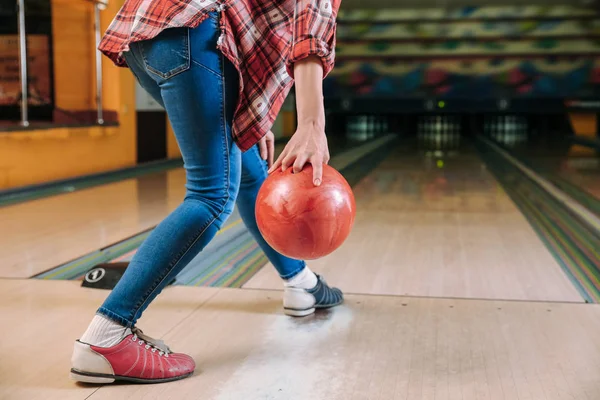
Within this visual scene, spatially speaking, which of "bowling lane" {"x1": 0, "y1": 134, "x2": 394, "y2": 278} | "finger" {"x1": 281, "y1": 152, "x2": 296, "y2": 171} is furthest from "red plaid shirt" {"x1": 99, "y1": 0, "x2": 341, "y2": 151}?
"bowling lane" {"x1": 0, "y1": 134, "x2": 394, "y2": 278}

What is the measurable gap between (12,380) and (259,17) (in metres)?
0.78

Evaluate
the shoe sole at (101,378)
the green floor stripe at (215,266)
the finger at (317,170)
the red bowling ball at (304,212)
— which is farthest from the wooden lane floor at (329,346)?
the finger at (317,170)

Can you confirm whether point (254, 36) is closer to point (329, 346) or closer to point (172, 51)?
point (172, 51)

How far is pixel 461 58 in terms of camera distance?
898 cm

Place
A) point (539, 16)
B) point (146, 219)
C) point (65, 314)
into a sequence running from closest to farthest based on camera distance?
point (65, 314) < point (146, 219) < point (539, 16)

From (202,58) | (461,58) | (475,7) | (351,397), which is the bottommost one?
(351,397)

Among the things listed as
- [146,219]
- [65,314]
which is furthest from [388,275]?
[146,219]

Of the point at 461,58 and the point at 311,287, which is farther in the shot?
the point at 461,58

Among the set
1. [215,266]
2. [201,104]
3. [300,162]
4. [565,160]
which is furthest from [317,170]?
[565,160]

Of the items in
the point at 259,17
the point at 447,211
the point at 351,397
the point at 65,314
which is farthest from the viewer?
the point at 447,211

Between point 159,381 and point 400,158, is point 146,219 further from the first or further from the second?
point 400,158

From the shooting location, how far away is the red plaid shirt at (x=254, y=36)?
1.20 metres

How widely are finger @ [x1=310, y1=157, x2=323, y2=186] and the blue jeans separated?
7.1 inches

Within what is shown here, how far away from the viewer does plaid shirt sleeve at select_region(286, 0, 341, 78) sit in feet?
3.91
